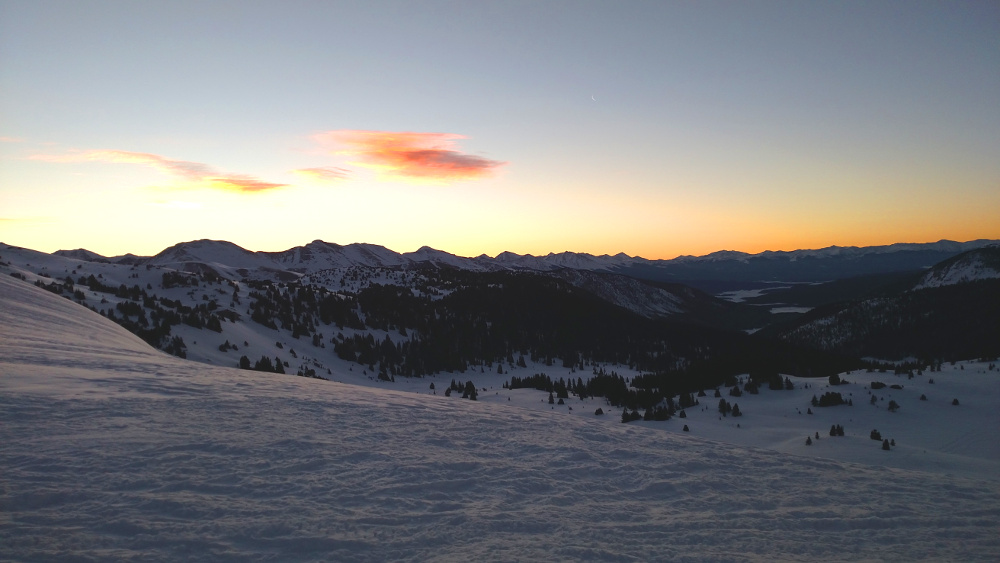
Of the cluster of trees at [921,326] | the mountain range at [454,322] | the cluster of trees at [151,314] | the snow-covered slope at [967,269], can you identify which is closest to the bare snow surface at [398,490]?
the cluster of trees at [151,314]

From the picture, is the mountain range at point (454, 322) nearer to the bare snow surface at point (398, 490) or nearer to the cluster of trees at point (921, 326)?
the cluster of trees at point (921, 326)

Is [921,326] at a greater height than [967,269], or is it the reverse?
[967,269]

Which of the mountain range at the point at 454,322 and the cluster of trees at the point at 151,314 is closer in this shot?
the cluster of trees at the point at 151,314

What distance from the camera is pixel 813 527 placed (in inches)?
223

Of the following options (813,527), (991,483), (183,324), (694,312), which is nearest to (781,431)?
(991,483)

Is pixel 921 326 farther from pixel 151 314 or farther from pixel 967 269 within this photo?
pixel 151 314

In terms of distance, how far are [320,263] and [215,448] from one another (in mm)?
187200

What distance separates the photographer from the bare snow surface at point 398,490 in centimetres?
460

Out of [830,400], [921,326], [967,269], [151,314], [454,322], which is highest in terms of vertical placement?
[967,269]

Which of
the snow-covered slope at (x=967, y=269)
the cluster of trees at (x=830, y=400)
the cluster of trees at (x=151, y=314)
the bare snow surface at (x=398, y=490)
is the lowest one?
the cluster of trees at (x=830, y=400)

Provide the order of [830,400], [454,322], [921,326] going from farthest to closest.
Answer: [921,326] → [454,322] → [830,400]

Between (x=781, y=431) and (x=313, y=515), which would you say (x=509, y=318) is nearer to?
(x=781, y=431)

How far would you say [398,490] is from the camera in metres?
5.93

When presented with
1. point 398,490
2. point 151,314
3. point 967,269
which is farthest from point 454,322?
point 967,269
